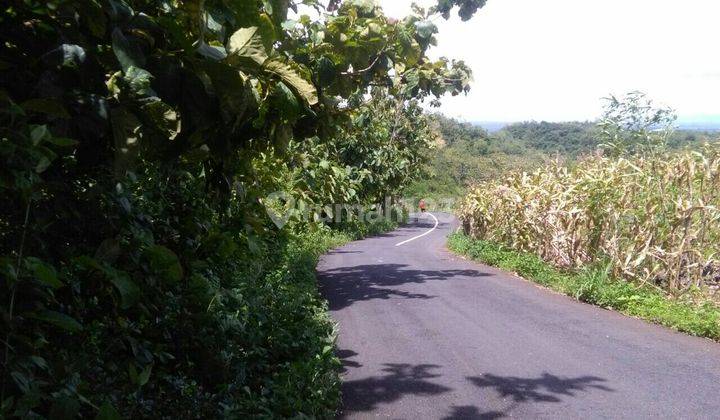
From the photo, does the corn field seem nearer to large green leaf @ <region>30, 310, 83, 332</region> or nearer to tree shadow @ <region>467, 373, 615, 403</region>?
tree shadow @ <region>467, 373, 615, 403</region>

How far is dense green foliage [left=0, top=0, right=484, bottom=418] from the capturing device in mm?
2016

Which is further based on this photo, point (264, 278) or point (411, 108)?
→ point (411, 108)

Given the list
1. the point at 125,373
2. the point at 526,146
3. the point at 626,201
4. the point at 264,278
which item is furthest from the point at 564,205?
the point at 526,146

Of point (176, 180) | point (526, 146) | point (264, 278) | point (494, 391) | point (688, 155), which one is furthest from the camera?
point (526, 146)

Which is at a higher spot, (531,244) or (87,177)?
(87,177)

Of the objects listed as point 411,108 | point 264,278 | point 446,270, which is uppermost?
point 411,108

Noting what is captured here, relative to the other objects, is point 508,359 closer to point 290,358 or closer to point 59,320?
point 290,358

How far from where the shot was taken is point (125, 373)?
3.33 m

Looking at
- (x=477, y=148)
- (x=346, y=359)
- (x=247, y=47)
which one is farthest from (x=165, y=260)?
(x=477, y=148)

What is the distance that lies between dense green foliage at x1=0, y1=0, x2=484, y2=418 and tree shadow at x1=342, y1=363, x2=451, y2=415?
376 millimetres

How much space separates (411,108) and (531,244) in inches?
759

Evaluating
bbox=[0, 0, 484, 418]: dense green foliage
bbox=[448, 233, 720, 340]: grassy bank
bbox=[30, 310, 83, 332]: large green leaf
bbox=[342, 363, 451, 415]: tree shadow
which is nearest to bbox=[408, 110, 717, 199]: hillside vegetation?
bbox=[448, 233, 720, 340]: grassy bank

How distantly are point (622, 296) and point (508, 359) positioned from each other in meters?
3.88

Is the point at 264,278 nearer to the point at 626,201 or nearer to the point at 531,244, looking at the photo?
the point at 626,201
